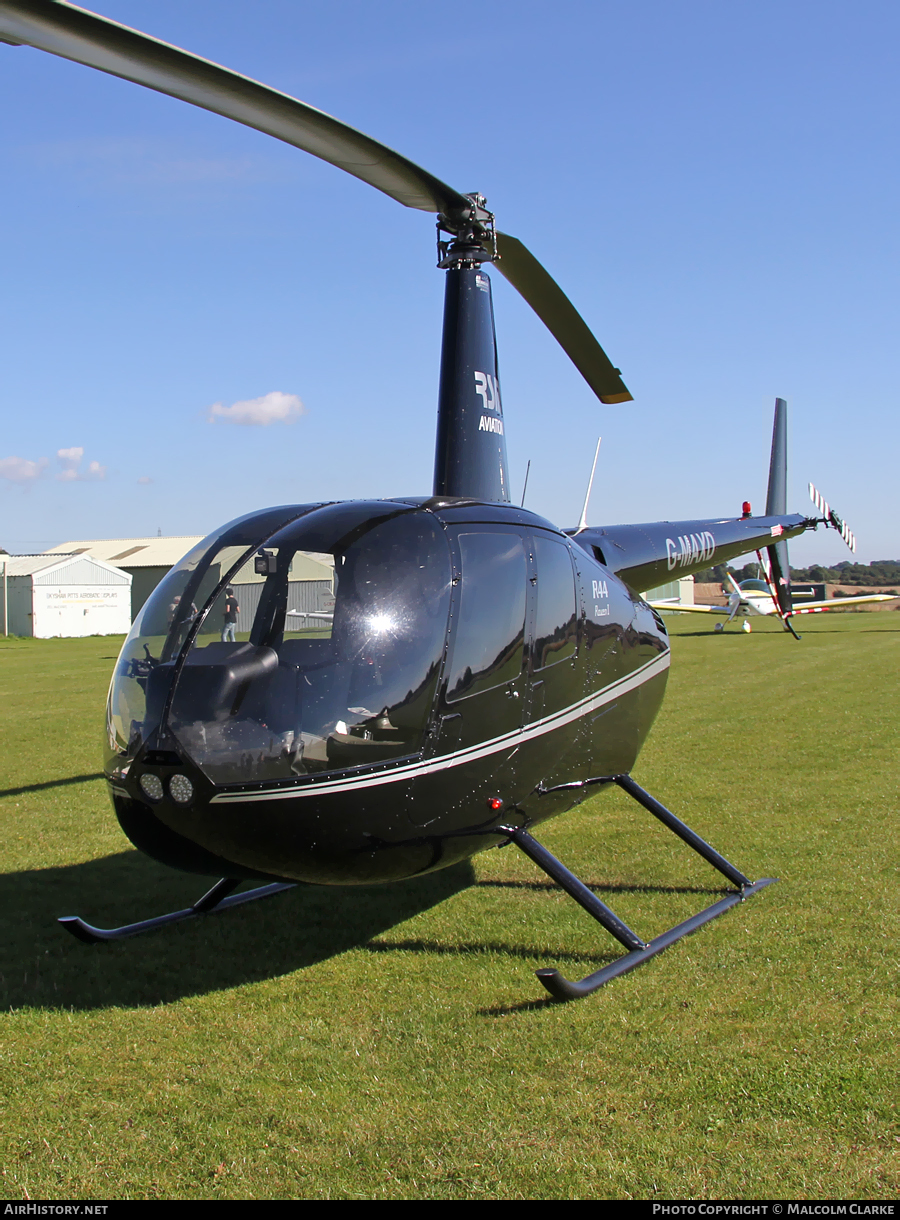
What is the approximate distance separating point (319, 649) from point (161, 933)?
2497 mm

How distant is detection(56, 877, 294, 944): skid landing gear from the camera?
16.2 feet

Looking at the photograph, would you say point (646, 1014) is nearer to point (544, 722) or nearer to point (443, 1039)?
point (443, 1039)

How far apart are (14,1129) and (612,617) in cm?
380

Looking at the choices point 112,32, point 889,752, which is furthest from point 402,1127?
point 889,752

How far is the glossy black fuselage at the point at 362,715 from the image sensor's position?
351cm

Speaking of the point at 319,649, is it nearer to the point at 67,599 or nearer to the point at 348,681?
the point at 348,681

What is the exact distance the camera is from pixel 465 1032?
Result: 12.8ft

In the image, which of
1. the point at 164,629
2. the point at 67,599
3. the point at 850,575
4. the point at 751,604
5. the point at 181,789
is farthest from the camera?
the point at 850,575

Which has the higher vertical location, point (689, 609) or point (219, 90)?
point (219, 90)

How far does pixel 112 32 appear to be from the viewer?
320 cm

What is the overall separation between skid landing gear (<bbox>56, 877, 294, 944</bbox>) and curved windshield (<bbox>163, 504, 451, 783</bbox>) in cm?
147

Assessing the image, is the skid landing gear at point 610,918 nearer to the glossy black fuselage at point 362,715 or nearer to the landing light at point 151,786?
the glossy black fuselage at point 362,715

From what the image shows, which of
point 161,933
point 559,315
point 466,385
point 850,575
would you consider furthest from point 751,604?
point 850,575

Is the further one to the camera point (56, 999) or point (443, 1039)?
point (56, 999)
